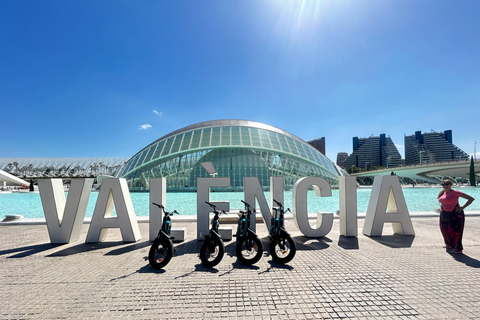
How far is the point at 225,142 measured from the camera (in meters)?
Result: 32.6

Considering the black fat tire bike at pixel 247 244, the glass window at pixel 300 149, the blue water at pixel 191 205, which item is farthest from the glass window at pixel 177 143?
the black fat tire bike at pixel 247 244

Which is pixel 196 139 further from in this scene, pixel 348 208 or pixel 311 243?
pixel 311 243

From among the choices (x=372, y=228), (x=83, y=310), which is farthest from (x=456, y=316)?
(x=83, y=310)

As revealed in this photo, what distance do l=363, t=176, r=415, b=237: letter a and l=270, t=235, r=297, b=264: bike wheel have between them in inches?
157

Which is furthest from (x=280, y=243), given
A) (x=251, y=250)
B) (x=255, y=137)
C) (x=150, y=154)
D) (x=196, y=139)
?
(x=150, y=154)

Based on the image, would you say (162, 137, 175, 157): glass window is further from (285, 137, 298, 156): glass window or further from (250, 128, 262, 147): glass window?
(285, 137, 298, 156): glass window

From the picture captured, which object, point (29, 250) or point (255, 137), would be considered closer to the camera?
point (29, 250)

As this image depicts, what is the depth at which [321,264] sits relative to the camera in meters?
5.20

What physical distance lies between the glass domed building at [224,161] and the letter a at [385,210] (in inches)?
939

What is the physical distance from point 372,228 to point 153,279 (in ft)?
22.8

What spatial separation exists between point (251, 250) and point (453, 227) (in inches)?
215

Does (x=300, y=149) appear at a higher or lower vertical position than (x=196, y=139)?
lower

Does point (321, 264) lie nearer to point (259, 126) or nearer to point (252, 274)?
point (252, 274)

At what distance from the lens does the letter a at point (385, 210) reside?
7.69m
